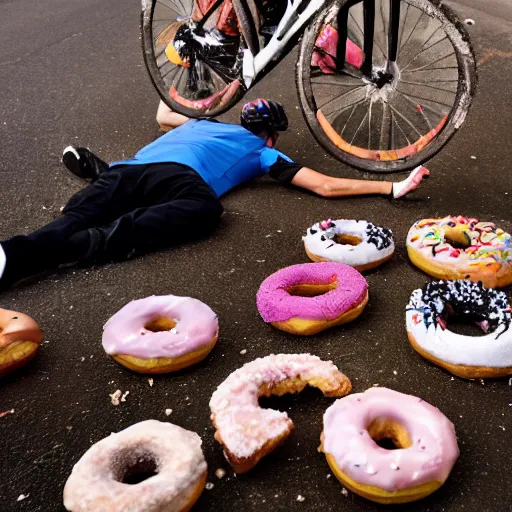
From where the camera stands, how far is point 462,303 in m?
2.01

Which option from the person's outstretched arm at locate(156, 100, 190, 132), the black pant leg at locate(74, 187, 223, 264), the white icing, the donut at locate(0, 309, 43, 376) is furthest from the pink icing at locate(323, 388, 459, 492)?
the person's outstretched arm at locate(156, 100, 190, 132)

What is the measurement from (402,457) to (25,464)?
3.14 feet

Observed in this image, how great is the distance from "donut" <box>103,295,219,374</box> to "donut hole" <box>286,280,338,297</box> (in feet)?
1.06

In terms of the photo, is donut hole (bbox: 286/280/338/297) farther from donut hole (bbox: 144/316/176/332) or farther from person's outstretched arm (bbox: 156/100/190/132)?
person's outstretched arm (bbox: 156/100/190/132)

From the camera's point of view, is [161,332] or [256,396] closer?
[256,396]

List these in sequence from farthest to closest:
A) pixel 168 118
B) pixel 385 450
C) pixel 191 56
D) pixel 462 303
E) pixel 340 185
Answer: pixel 168 118 → pixel 191 56 → pixel 340 185 → pixel 462 303 → pixel 385 450

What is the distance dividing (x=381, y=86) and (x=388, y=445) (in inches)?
61.0

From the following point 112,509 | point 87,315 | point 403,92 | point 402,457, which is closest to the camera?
point 112,509

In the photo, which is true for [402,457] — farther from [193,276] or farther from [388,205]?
[388,205]

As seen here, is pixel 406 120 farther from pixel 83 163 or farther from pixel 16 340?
pixel 16 340

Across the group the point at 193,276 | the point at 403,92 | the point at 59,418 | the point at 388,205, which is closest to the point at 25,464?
the point at 59,418

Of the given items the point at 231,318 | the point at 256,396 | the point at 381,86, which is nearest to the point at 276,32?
the point at 381,86

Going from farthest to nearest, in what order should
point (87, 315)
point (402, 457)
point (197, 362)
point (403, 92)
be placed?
point (403, 92), point (87, 315), point (197, 362), point (402, 457)

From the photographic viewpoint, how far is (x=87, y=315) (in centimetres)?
222
